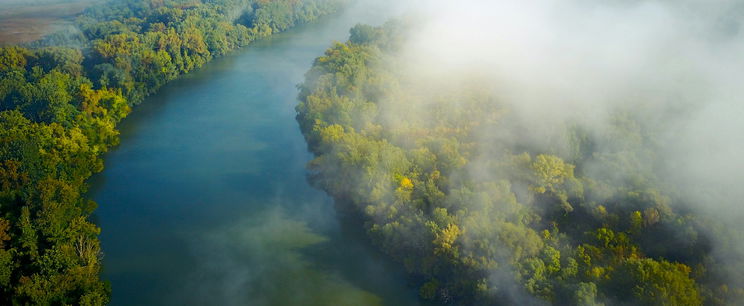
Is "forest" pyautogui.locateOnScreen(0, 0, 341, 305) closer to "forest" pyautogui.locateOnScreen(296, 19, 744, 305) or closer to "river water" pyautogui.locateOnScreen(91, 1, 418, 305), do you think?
"river water" pyautogui.locateOnScreen(91, 1, 418, 305)

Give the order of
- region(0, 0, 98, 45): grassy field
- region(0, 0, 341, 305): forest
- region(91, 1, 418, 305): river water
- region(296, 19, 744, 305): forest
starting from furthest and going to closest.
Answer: region(0, 0, 98, 45): grassy field
region(91, 1, 418, 305): river water
region(0, 0, 341, 305): forest
region(296, 19, 744, 305): forest

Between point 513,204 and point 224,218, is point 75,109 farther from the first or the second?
point 513,204

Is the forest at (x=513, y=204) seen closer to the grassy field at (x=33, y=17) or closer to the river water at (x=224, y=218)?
the river water at (x=224, y=218)

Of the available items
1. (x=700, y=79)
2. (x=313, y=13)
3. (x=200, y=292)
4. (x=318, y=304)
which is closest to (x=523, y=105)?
(x=700, y=79)

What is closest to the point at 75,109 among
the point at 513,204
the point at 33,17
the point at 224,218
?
the point at 224,218

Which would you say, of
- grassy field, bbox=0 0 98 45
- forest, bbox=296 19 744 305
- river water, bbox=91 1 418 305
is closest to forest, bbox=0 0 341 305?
river water, bbox=91 1 418 305

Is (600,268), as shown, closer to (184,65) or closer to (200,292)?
(200,292)
